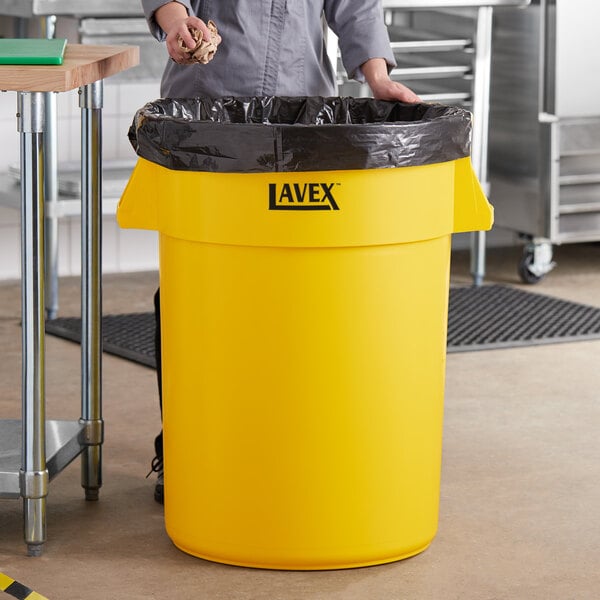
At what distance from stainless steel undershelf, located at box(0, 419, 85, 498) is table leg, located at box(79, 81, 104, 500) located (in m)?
0.04

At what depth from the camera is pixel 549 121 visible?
188 inches

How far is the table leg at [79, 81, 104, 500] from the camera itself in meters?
2.55

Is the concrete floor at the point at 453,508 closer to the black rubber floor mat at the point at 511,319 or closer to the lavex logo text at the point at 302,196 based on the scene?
the black rubber floor mat at the point at 511,319

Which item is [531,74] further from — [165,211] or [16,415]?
[165,211]

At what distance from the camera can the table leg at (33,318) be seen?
2.24 meters

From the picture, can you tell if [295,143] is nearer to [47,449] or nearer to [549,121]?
[47,449]

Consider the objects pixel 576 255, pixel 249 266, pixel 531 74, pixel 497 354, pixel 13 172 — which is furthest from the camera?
pixel 576 255

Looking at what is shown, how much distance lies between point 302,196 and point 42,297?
1.69 ft

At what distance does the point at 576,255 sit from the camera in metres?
5.45

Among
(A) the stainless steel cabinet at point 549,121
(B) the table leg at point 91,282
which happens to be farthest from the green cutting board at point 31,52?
(A) the stainless steel cabinet at point 549,121

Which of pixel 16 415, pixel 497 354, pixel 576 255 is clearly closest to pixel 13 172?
pixel 16 415

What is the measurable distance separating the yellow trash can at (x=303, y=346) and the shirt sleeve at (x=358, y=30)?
1.57ft

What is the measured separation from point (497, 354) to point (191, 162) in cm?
199

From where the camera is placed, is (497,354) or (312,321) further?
(497,354)
